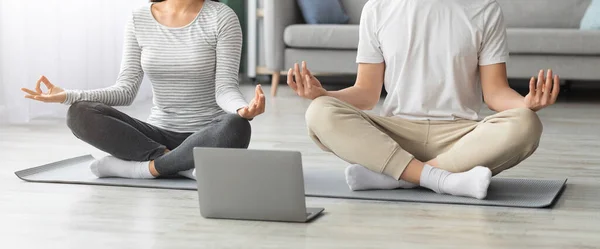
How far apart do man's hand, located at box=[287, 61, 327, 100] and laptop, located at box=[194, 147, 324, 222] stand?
302 millimetres

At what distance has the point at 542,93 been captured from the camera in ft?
7.25

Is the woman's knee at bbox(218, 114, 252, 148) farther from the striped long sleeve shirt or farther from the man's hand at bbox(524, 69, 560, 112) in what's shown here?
the man's hand at bbox(524, 69, 560, 112)

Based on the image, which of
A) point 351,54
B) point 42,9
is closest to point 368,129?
point 42,9

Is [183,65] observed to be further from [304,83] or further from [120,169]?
[304,83]

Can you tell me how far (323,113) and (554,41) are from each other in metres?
2.66

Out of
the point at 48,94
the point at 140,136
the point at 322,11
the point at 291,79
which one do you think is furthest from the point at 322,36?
the point at 291,79

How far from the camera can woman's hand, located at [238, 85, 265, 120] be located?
7.30 ft

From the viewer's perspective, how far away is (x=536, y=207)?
2182mm

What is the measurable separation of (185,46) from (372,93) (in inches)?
20.4

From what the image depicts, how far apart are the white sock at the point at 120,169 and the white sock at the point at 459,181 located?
0.73 metres

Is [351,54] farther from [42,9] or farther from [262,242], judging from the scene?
[262,242]

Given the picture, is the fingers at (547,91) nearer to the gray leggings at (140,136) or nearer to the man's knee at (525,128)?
the man's knee at (525,128)

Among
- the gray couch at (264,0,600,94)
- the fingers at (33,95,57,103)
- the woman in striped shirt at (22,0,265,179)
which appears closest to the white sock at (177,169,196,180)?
the woman in striped shirt at (22,0,265,179)

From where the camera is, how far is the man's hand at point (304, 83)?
2211 mm
